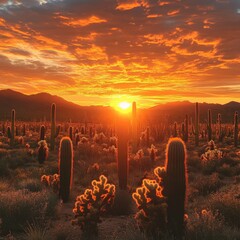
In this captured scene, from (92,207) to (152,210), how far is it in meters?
1.48

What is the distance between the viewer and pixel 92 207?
8.23m

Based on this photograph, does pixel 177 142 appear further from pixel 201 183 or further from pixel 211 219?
pixel 201 183

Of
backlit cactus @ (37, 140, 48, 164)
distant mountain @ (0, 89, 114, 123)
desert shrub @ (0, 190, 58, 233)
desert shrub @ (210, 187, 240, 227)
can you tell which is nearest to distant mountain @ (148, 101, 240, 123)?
distant mountain @ (0, 89, 114, 123)

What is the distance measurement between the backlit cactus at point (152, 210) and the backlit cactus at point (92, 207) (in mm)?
1067

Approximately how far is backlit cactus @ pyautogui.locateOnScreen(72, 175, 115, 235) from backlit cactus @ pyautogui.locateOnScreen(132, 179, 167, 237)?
1.07 meters

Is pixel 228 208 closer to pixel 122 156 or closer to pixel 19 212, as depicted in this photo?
pixel 122 156

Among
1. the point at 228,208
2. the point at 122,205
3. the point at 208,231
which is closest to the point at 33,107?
the point at 122,205

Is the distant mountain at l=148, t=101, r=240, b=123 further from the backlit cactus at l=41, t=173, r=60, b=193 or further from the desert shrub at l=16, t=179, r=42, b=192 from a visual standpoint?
the desert shrub at l=16, t=179, r=42, b=192

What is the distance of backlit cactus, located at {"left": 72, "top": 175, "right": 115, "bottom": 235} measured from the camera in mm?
8133

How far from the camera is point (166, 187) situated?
7.68 metres

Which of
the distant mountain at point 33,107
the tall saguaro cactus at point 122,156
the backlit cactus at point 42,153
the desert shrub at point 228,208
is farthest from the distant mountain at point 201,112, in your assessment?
the desert shrub at point 228,208

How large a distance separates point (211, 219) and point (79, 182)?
7845 millimetres

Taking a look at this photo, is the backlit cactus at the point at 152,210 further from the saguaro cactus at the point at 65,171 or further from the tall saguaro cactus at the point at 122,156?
the tall saguaro cactus at the point at 122,156

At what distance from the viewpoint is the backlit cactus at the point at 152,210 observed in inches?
293
